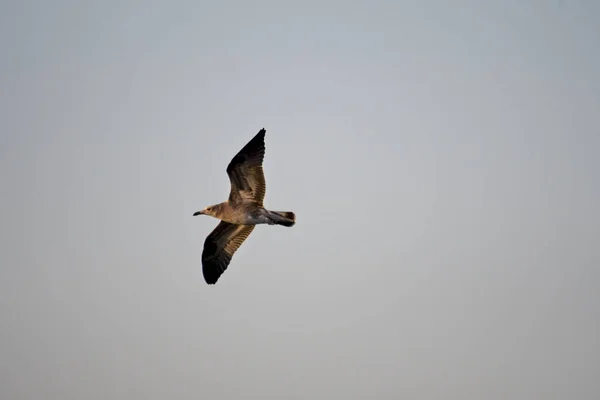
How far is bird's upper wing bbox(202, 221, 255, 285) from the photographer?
1171 inches

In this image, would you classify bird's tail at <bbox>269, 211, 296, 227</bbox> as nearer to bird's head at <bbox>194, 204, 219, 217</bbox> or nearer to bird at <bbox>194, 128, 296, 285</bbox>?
bird at <bbox>194, 128, 296, 285</bbox>

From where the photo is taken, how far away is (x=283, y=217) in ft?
90.0

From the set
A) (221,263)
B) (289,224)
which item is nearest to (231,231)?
(221,263)

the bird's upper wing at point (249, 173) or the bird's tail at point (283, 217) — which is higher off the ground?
the bird's upper wing at point (249, 173)

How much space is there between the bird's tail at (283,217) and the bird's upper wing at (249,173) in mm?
553

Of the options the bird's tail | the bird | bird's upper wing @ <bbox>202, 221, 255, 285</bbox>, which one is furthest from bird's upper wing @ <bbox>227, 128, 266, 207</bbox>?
bird's upper wing @ <bbox>202, 221, 255, 285</bbox>

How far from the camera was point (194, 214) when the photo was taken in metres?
29.2

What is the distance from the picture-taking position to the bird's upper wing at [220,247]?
29734 mm

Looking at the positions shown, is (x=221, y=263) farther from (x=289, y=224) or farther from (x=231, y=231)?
(x=289, y=224)

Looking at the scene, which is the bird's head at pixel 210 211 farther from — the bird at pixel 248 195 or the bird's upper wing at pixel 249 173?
the bird's upper wing at pixel 249 173

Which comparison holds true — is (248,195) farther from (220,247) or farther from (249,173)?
(220,247)

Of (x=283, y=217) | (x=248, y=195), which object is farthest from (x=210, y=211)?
(x=283, y=217)

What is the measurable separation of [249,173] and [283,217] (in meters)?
1.67

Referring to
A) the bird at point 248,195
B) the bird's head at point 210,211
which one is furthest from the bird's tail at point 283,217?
the bird's head at point 210,211
